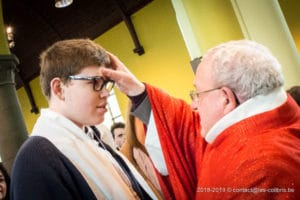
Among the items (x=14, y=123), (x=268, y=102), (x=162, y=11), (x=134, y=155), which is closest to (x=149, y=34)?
(x=162, y=11)

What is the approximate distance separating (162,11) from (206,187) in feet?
27.4

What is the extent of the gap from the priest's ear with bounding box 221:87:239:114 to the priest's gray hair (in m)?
0.02

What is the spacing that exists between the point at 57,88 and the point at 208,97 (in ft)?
2.31

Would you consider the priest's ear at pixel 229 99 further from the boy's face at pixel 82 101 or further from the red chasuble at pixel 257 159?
the boy's face at pixel 82 101

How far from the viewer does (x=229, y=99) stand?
1660 mm

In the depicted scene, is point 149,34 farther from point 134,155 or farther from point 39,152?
point 39,152

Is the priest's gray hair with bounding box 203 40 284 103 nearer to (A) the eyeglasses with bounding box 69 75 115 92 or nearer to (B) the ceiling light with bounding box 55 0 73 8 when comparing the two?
(A) the eyeglasses with bounding box 69 75 115 92

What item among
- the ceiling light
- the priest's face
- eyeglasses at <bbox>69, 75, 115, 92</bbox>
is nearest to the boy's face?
eyeglasses at <bbox>69, 75, 115, 92</bbox>

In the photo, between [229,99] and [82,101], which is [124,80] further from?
[229,99]

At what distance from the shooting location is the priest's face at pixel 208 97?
170cm

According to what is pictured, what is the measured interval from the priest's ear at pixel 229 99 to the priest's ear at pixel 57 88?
75cm

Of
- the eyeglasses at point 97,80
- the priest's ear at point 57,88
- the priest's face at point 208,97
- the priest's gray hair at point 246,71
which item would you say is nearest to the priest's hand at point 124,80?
the eyeglasses at point 97,80

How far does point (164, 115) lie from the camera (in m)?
2.31

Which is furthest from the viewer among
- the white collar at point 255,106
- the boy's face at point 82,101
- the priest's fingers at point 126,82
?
the priest's fingers at point 126,82
